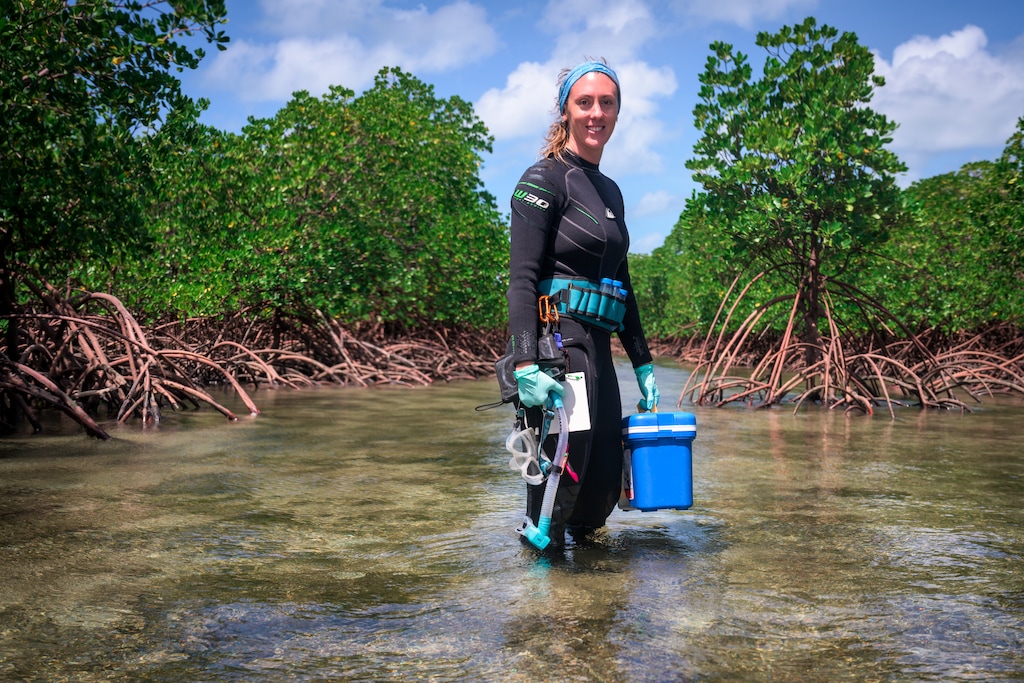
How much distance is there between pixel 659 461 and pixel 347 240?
1157 centimetres

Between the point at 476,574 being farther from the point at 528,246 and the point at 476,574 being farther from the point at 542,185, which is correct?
the point at 542,185

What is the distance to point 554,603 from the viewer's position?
2.98 metres

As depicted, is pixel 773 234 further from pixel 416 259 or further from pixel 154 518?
pixel 154 518

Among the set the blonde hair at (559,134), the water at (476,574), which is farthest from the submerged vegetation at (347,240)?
the blonde hair at (559,134)

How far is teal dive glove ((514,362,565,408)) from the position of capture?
11.1 feet

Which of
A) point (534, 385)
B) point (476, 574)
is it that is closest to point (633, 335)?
point (534, 385)

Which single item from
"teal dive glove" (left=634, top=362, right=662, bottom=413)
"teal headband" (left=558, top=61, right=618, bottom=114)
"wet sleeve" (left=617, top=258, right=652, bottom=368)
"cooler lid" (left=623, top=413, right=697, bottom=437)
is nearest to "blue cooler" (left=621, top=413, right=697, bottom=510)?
"cooler lid" (left=623, top=413, right=697, bottom=437)

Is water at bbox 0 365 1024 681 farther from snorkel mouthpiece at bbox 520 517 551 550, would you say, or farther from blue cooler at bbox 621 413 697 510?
blue cooler at bbox 621 413 697 510

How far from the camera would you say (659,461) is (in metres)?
3.56

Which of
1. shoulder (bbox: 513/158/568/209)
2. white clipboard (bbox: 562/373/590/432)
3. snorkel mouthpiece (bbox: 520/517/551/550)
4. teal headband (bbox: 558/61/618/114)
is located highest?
teal headband (bbox: 558/61/618/114)

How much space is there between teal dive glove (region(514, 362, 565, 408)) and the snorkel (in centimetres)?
9

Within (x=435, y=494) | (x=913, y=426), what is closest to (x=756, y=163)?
(x=913, y=426)

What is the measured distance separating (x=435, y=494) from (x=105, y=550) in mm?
1757

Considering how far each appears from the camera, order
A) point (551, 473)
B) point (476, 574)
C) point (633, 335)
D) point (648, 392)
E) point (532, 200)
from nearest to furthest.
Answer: point (476, 574) → point (551, 473) → point (532, 200) → point (648, 392) → point (633, 335)
